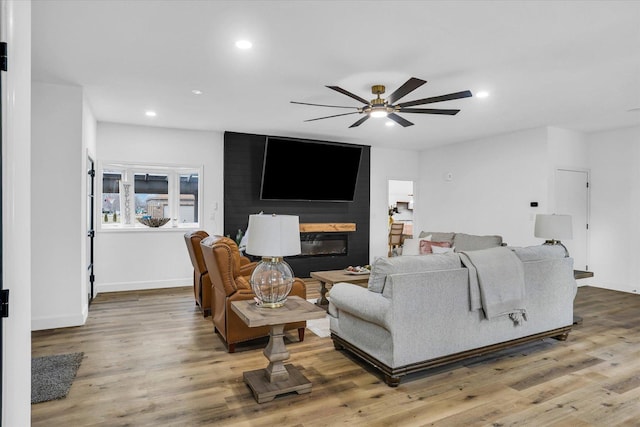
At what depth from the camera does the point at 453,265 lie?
302 centimetres

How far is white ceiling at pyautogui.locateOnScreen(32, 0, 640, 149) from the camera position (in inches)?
102

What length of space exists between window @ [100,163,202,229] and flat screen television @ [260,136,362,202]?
1.21 meters

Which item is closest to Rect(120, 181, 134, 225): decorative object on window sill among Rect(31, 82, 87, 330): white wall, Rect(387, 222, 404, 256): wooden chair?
Rect(31, 82, 87, 330): white wall

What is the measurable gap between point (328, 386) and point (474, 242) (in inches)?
151

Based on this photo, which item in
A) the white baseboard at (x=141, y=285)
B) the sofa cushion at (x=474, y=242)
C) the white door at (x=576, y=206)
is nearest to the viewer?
the sofa cushion at (x=474, y=242)

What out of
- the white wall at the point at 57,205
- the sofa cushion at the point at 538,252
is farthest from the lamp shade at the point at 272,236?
the white wall at the point at 57,205

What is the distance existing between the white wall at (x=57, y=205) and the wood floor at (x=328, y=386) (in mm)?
313

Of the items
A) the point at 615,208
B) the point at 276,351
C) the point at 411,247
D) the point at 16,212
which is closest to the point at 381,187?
the point at 411,247

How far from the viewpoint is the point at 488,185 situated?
22.2 feet

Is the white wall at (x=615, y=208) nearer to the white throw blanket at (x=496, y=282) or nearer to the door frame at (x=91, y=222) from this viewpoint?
the white throw blanket at (x=496, y=282)

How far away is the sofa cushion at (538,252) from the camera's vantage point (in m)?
3.52

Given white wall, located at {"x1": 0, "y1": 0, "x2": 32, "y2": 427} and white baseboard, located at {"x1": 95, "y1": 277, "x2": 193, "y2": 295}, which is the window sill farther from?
white wall, located at {"x1": 0, "y1": 0, "x2": 32, "y2": 427}

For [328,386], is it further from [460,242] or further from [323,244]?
[323,244]

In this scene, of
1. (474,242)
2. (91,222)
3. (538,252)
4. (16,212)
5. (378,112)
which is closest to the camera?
(16,212)
